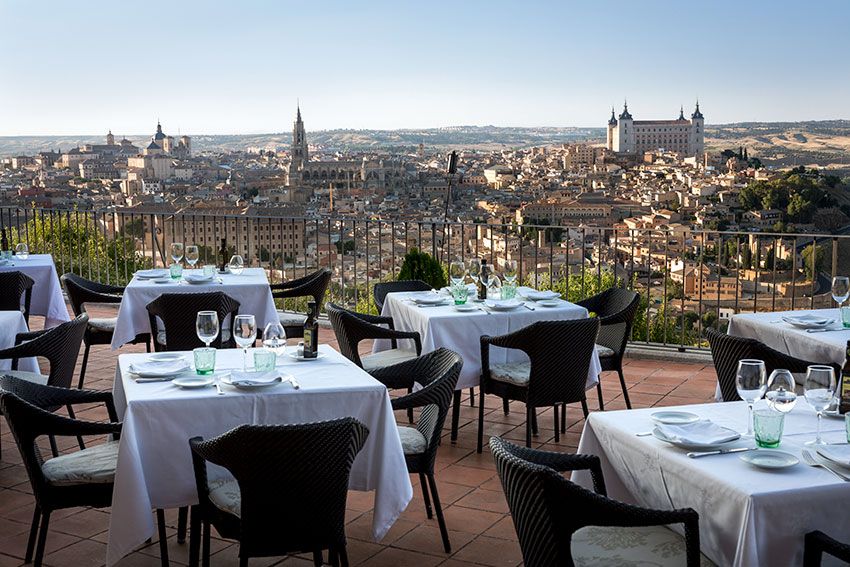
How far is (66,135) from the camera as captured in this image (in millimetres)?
26344

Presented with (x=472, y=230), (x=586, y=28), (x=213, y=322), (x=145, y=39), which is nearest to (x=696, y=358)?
(x=472, y=230)

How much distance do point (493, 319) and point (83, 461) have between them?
7.71ft

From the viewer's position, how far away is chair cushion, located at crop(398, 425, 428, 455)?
357cm

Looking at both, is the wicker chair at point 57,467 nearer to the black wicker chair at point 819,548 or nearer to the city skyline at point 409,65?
the black wicker chair at point 819,548

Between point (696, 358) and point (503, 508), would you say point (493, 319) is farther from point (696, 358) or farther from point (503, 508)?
point (696, 358)

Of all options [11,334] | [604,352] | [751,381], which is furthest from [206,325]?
[604,352]

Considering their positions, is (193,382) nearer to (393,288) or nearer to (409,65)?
(393,288)

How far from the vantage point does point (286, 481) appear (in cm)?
276

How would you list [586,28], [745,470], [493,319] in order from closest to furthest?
[745,470], [493,319], [586,28]

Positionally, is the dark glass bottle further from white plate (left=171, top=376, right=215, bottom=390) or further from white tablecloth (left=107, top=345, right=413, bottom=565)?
white plate (left=171, top=376, right=215, bottom=390)

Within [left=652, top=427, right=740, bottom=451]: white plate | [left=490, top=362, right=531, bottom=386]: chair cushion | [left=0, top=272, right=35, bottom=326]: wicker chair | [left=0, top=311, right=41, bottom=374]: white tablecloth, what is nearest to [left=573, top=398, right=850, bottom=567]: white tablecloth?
[left=652, top=427, right=740, bottom=451]: white plate

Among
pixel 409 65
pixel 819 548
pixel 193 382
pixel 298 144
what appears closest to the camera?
pixel 819 548

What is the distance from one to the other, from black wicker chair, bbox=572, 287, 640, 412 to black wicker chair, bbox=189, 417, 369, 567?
2544mm

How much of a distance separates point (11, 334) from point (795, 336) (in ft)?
12.2
